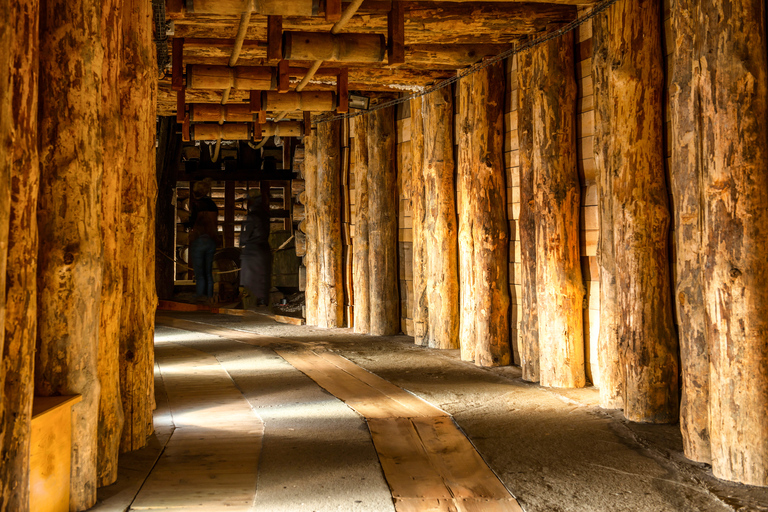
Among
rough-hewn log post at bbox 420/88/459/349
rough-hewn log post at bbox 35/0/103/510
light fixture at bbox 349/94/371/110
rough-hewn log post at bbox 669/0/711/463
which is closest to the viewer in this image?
rough-hewn log post at bbox 35/0/103/510

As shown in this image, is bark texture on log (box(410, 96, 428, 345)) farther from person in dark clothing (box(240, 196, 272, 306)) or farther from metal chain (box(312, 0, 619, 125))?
person in dark clothing (box(240, 196, 272, 306))

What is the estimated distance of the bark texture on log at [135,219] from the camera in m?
3.57

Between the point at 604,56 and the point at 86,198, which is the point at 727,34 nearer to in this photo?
the point at 604,56

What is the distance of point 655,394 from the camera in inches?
A: 161

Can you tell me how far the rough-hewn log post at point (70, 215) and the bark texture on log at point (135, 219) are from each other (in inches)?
30.0

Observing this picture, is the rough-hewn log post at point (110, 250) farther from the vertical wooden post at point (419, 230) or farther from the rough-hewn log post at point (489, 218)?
the vertical wooden post at point (419, 230)

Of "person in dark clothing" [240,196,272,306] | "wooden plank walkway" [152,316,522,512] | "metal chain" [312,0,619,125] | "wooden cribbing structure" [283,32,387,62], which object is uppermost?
"metal chain" [312,0,619,125]

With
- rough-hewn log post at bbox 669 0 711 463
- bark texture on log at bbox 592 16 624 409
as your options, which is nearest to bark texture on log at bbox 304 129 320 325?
bark texture on log at bbox 592 16 624 409

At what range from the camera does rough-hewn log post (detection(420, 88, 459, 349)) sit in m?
6.91

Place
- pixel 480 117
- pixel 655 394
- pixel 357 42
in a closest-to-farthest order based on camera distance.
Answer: pixel 655 394
pixel 357 42
pixel 480 117

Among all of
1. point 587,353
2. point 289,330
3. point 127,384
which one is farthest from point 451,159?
point 127,384

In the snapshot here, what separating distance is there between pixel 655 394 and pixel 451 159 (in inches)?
139

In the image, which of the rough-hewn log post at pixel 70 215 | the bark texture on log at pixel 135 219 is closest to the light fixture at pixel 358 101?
the bark texture on log at pixel 135 219

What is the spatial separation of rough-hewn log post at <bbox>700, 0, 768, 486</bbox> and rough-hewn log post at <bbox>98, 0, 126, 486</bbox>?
2.88 m
